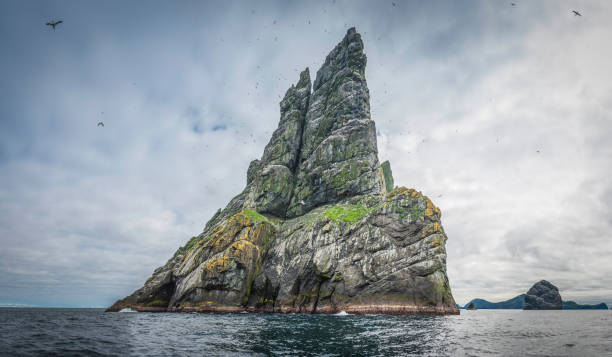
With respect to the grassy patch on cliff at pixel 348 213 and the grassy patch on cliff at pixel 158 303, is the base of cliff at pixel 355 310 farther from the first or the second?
the grassy patch on cliff at pixel 348 213

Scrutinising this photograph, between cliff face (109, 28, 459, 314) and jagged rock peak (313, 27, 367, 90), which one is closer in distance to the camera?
cliff face (109, 28, 459, 314)

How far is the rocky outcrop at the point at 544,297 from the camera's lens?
148 m

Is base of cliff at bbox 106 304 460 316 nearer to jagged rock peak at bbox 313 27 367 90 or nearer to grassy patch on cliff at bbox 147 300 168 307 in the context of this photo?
grassy patch on cliff at bbox 147 300 168 307

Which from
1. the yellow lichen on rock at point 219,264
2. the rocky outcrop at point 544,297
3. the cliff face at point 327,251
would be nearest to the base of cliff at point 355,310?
the cliff face at point 327,251

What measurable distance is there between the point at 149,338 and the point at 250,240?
49173 mm

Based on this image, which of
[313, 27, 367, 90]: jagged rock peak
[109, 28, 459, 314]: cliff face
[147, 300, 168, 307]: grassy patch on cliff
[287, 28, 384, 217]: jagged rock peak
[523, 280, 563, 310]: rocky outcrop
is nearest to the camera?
[109, 28, 459, 314]: cliff face

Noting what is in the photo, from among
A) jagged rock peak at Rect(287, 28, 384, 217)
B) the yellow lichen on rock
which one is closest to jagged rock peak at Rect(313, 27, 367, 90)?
jagged rock peak at Rect(287, 28, 384, 217)

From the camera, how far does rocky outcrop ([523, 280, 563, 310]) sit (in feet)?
486

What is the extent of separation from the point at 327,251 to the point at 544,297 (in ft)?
507

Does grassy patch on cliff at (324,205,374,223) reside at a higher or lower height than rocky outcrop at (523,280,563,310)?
higher

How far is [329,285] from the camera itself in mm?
60719

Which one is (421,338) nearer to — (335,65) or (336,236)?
(336,236)

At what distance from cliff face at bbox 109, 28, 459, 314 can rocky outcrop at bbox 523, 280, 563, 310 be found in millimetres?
134895

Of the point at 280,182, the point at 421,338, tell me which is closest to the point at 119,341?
the point at 421,338
